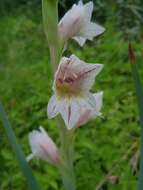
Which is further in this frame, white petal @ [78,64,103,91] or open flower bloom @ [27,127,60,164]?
open flower bloom @ [27,127,60,164]

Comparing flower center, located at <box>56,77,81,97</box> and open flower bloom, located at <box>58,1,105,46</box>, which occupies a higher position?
open flower bloom, located at <box>58,1,105,46</box>

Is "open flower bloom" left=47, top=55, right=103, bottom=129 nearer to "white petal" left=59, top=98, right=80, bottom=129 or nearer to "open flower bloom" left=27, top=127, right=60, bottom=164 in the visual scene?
"white petal" left=59, top=98, right=80, bottom=129

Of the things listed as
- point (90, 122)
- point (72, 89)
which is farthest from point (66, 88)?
point (90, 122)

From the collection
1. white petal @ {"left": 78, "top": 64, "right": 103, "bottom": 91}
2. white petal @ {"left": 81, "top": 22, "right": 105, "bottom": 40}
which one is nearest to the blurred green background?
white petal @ {"left": 81, "top": 22, "right": 105, "bottom": 40}

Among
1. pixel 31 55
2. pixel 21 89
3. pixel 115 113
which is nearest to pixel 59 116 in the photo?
pixel 115 113

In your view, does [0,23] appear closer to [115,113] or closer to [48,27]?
[115,113]

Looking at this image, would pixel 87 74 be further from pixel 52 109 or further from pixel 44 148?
pixel 44 148

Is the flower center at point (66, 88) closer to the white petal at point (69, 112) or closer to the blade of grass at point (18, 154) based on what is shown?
the white petal at point (69, 112)
